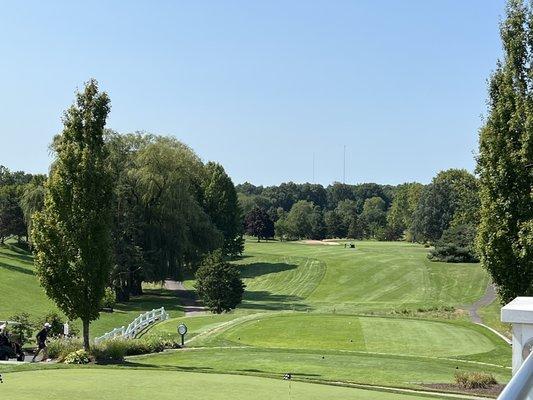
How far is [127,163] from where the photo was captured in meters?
64.4

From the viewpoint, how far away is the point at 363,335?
3284 centimetres

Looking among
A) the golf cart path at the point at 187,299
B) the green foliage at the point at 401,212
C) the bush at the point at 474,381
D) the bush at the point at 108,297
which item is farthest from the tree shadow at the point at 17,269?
the green foliage at the point at 401,212

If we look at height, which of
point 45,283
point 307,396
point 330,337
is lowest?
point 330,337

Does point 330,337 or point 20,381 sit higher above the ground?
point 20,381

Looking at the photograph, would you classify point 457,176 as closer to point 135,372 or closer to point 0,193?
point 0,193

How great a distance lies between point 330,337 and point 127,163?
123 feet

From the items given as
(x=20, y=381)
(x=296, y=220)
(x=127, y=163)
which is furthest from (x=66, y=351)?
(x=296, y=220)

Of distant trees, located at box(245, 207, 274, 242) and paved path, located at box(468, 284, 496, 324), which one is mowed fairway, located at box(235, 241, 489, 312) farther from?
distant trees, located at box(245, 207, 274, 242)

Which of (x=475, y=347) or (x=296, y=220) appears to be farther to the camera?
(x=296, y=220)

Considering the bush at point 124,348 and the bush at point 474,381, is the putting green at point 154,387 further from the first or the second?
the bush at point 124,348

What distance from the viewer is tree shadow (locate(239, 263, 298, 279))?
287ft

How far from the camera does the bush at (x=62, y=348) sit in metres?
21.8

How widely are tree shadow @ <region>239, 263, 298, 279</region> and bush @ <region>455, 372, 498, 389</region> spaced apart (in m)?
67.4

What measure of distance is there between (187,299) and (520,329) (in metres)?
64.8
